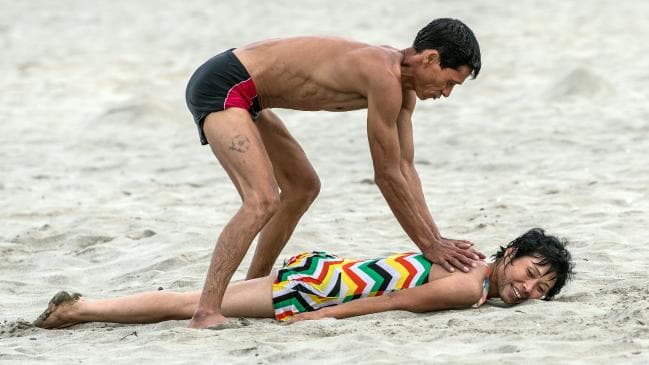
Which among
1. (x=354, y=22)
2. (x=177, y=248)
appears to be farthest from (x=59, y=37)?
(x=177, y=248)

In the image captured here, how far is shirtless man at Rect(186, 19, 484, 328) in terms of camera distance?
504 centimetres

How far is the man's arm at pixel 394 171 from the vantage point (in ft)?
16.5

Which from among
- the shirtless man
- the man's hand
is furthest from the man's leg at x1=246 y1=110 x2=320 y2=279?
the man's hand

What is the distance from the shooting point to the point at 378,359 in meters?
4.21

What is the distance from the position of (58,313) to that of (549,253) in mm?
2132

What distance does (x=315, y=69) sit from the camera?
5254 mm

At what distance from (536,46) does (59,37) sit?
6.14 m

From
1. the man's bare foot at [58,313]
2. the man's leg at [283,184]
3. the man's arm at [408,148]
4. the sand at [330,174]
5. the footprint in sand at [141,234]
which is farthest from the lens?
the footprint in sand at [141,234]

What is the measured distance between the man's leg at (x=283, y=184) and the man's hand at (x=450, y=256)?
0.79 meters

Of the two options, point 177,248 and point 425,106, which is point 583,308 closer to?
point 177,248

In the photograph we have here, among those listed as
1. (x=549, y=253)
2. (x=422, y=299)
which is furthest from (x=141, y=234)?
(x=549, y=253)

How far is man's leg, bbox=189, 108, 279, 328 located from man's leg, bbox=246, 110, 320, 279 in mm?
428

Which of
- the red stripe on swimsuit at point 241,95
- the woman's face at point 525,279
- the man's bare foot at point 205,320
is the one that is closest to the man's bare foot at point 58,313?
the man's bare foot at point 205,320

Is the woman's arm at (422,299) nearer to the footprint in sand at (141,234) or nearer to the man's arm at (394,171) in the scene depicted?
the man's arm at (394,171)
